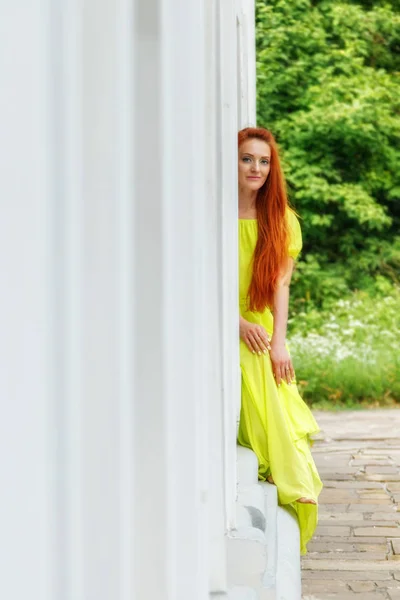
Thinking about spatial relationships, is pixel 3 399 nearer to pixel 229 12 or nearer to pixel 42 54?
pixel 42 54

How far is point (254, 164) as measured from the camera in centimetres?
488

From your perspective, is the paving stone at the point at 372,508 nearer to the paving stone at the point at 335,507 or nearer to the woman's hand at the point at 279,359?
the paving stone at the point at 335,507

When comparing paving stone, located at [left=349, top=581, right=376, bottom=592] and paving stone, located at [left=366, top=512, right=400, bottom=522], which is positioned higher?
paving stone, located at [left=366, top=512, right=400, bottom=522]

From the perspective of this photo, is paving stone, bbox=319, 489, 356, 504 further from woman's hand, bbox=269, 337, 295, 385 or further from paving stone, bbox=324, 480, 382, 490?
woman's hand, bbox=269, 337, 295, 385

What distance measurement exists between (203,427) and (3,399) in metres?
1.47

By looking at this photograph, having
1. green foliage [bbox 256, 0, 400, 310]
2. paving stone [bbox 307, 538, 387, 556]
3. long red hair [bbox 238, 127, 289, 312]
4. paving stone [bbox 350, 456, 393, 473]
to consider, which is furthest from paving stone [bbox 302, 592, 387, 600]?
green foliage [bbox 256, 0, 400, 310]

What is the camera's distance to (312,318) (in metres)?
15.3

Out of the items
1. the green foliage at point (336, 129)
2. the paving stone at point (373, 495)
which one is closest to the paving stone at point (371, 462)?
the paving stone at point (373, 495)

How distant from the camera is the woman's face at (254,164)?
4.85 m

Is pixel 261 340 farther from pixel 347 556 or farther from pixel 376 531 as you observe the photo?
pixel 376 531

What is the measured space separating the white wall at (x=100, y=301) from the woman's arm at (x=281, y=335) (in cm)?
256

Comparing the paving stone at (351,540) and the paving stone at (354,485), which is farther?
the paving stone at (354,485)

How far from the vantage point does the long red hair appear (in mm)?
4688

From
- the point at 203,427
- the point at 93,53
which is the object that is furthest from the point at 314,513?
the point at 93,53
